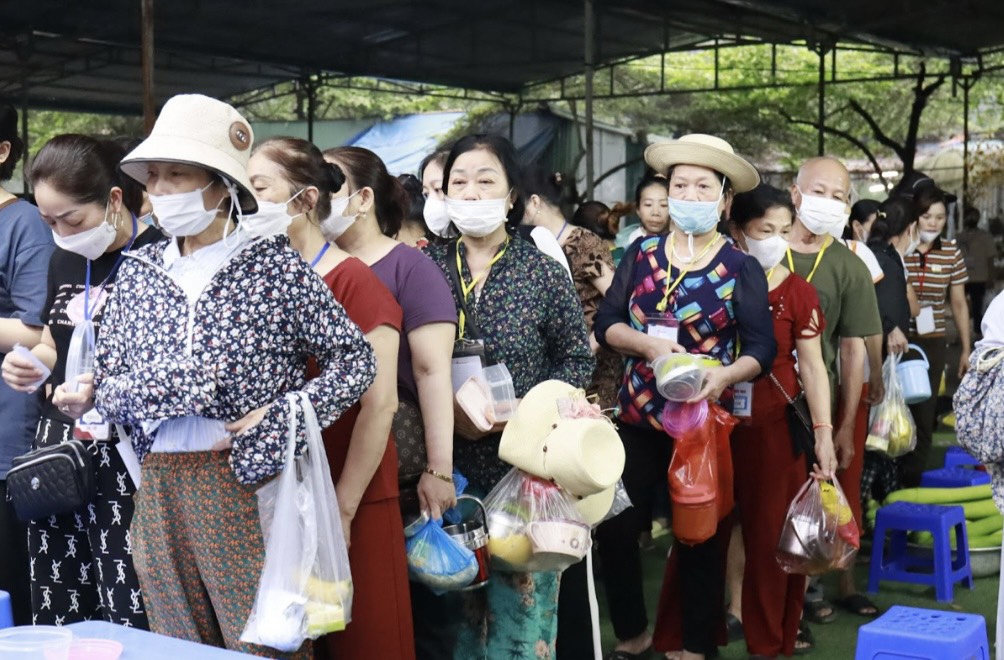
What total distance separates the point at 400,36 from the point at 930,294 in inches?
173

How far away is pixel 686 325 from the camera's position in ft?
13.5

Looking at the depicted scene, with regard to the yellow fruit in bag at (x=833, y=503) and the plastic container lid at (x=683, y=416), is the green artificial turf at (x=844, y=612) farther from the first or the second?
the plastic container lid at (x=683, y=416)

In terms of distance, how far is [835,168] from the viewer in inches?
198

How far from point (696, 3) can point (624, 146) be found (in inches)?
114

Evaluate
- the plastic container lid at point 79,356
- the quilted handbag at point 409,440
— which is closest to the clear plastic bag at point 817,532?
the quilted handbag at point 409,440

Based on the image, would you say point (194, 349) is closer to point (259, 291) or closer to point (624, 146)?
point (259, 291)

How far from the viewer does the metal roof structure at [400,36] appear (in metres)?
6.93

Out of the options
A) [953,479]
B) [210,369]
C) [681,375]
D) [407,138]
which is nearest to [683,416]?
[681,375]

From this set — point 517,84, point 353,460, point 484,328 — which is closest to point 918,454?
point 484,328

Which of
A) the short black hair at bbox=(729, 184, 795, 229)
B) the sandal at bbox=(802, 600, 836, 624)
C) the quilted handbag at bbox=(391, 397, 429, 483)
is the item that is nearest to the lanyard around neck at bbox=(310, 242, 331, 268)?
the quilted handbag at bbox=(391, 397, 429, 483)

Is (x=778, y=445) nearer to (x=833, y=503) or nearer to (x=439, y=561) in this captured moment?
(x=833, y=503)

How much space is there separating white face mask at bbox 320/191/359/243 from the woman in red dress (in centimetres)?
18

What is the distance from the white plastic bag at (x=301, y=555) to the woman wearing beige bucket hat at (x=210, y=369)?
0.05m

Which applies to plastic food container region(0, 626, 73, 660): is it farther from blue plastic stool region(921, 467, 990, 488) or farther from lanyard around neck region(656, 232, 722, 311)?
blue plastic stool region(921, 467, 990, 488)
